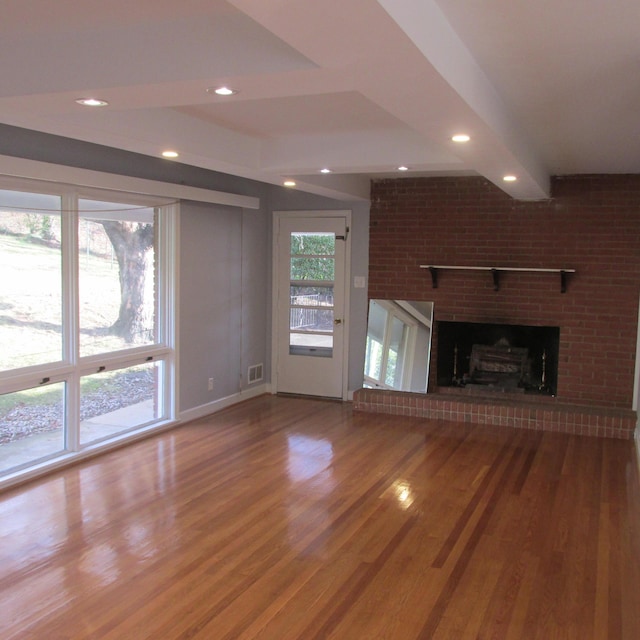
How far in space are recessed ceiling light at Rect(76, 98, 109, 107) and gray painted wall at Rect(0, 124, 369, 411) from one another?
2.03 m

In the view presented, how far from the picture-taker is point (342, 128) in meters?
4.48

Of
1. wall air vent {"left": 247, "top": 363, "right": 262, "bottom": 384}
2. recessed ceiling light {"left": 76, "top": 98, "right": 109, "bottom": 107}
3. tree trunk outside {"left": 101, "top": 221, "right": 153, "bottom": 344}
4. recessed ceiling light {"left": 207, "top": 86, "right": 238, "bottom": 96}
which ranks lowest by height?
wall air vent {"left": 247, "top": 363, "right": 262, "bottom": 384}

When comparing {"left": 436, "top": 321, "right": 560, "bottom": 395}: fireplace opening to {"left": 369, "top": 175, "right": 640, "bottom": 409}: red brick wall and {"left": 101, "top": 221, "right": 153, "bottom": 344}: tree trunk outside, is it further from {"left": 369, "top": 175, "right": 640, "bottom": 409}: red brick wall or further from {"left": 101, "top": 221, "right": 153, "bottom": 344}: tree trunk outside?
{"left": 101, "top": 221, "right": 153, "bottom": 344}: tree trunk outside

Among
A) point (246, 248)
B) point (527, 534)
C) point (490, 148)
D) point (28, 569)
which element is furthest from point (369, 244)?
point (28, 569)

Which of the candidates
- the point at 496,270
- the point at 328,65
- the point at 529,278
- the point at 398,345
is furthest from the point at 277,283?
the point at 328,65

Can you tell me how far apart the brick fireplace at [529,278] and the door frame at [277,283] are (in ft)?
0.88

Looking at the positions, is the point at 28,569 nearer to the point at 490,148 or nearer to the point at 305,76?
the point at 305,76

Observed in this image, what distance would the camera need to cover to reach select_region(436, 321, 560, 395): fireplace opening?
6746 millimetres

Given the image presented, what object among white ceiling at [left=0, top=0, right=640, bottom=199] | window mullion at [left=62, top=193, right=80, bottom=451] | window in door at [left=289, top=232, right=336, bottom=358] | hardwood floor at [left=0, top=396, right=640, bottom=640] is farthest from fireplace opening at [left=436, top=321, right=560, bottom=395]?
window mullion at [left=62, top=193, right=80, bottom=451]

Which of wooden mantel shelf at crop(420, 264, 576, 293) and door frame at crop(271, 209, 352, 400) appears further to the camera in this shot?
door frame at crop(271, 209, 352, 400)

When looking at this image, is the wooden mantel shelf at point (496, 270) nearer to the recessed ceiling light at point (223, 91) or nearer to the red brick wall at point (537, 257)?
the red brick wall at point (537, 257)

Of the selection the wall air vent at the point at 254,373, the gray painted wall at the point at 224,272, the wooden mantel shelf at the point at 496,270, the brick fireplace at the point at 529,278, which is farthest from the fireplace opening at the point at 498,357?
the wall air vent at the point at 254,373

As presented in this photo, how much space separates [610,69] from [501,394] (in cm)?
436

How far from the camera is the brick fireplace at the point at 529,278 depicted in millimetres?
6289
